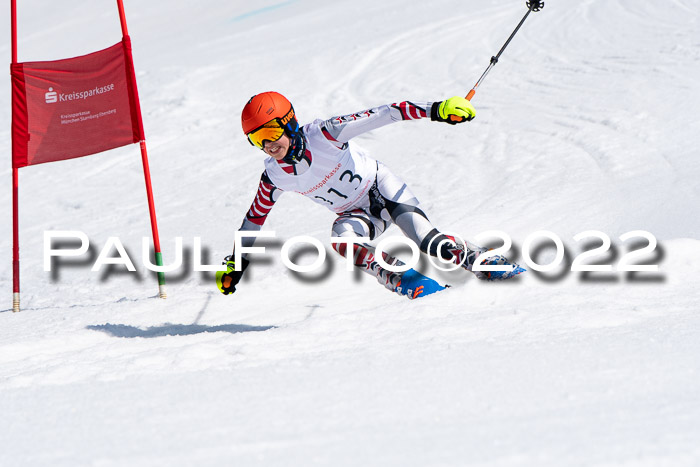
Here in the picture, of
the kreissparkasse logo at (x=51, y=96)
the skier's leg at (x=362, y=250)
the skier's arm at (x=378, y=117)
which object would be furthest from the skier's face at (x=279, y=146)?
the kreissparkasse logo at (x=51, y=96)

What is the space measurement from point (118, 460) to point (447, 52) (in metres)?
12.1

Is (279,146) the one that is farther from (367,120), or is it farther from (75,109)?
(75,109)

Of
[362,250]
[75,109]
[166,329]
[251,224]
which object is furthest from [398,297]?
[75,109]

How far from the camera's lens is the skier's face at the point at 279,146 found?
445cm

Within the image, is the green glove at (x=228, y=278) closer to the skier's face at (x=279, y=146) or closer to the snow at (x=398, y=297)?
the snow at (x=398, y=297)

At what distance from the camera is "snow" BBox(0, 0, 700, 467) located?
2215 mm

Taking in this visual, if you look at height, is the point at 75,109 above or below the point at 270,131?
above

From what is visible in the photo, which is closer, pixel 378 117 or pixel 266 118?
pixel 266 118

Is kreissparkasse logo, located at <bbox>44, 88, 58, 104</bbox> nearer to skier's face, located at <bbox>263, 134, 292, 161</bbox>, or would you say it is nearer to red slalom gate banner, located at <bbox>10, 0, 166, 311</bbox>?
red slalom gate banner, located at <bbox>10, 0, 166, 311</bbox>

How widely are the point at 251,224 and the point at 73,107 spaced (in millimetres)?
2069

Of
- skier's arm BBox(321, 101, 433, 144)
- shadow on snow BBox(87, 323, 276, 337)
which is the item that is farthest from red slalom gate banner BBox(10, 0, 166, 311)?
skier's arm BBox(321, 101, 433, 144)

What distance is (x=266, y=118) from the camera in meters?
4.36

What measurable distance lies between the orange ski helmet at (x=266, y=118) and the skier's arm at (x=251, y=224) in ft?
1.67

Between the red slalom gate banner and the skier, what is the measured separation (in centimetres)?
171
